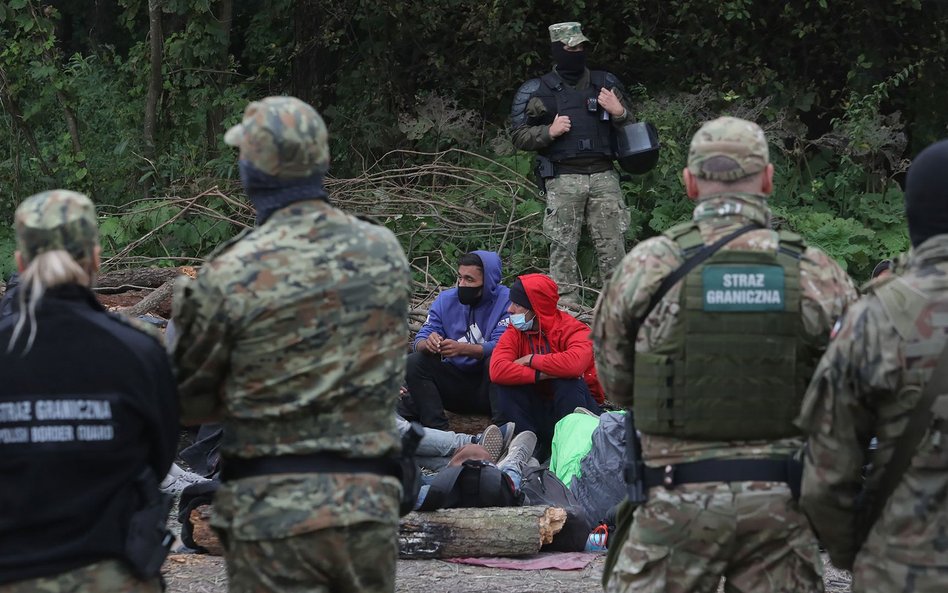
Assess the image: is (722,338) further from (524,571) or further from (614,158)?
(614,158)

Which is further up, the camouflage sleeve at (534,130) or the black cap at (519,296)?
the camouflage sleeve at (534,130)

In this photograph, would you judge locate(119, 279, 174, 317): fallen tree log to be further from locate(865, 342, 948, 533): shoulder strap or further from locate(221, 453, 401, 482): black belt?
locate(865, 342, 948, 533): shoulder strap

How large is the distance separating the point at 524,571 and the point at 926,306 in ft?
10.7

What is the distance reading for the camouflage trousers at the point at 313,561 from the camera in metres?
3.42

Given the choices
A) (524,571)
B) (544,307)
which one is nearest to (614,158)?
(544,307)

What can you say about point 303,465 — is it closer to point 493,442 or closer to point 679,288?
point 679,288

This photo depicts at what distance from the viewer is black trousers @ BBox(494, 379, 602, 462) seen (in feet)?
24.9

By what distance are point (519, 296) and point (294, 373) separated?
14.2 feet

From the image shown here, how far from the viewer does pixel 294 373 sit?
3412 millimetres

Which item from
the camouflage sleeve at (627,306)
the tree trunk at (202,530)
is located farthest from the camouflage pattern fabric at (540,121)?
the camouflage sleeve at (627,306)

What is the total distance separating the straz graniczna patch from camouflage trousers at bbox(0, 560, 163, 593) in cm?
168

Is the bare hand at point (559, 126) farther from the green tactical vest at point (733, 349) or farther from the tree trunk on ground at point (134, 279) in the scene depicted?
the green tactical vest at point (733, 349)

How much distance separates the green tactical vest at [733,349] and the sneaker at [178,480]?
369 cm

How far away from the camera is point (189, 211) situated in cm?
1127
